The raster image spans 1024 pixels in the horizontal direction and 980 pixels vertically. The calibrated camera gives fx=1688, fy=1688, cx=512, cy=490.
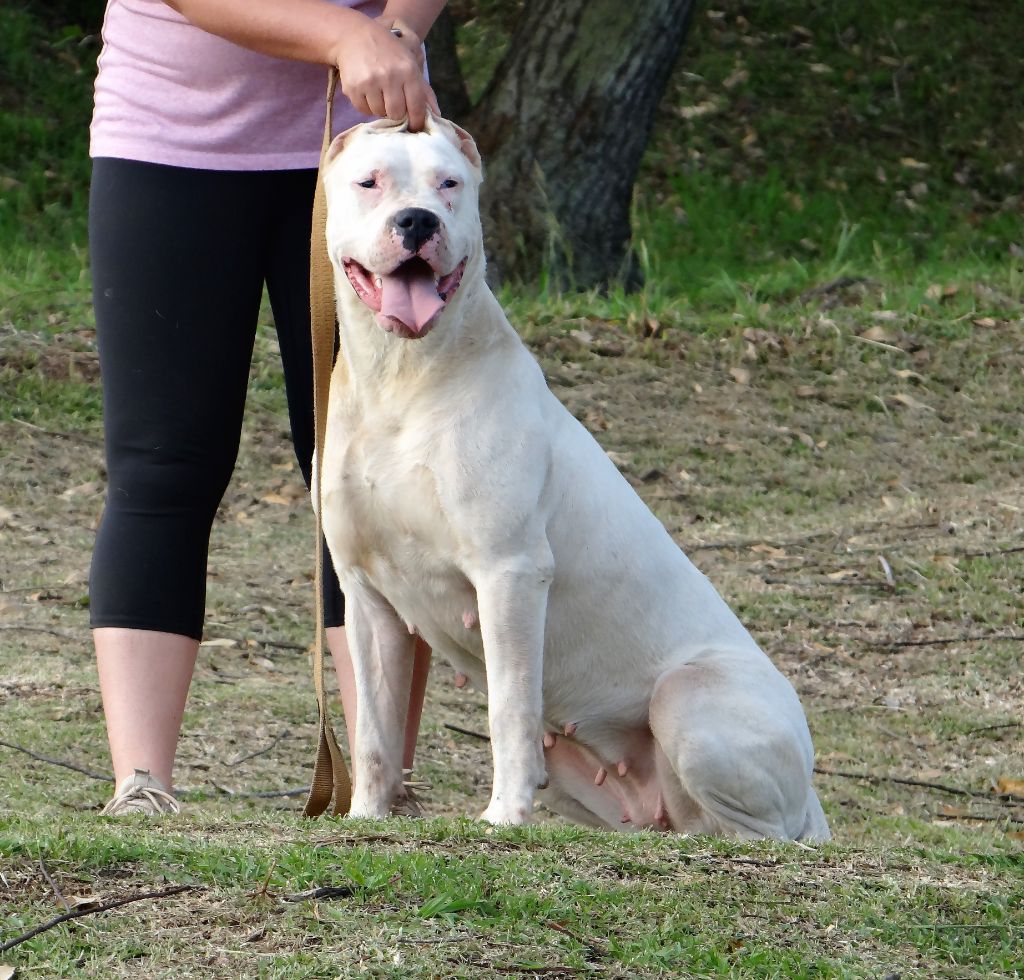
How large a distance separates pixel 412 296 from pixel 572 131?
20.1 ft

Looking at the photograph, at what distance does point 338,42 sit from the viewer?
10.4ft

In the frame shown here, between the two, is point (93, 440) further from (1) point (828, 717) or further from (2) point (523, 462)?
(2) point (523, 462)

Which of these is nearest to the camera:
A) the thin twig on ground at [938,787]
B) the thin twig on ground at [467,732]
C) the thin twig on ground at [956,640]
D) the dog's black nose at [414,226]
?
the dog's black nose at [414,226]

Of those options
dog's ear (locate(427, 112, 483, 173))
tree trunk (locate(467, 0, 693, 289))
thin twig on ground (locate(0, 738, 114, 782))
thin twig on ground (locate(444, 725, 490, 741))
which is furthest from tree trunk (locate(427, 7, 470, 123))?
dog's ear (locate(427, 112, 483, 173))

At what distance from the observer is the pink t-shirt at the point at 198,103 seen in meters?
3.50

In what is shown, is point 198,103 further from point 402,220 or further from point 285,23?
point 402,220

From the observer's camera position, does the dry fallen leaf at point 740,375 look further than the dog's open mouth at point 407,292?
Yes

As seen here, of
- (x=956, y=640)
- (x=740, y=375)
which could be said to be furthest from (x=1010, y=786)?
(x=740, y=375)

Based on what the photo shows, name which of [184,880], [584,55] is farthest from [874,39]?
[184,880]

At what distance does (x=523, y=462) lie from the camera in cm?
317

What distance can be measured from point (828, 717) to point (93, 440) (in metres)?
3.71

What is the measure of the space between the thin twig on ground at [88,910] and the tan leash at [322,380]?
0.91 metres

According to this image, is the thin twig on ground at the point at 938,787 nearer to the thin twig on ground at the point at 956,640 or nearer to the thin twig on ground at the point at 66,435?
the thin twig on ground at the point at 956,640

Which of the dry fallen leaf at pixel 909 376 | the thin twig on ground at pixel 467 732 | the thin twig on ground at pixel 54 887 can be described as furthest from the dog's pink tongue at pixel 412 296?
the dry fallen leaf at pixel 909 376
